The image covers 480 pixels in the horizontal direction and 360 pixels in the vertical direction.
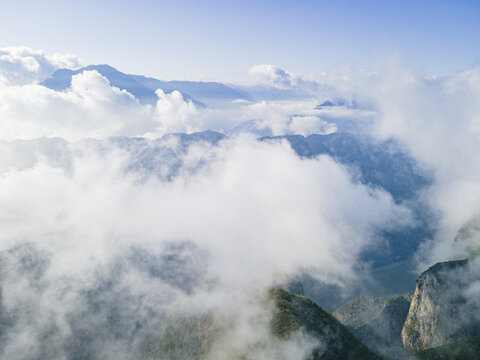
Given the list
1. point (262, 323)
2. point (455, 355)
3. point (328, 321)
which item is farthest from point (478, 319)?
point (262, 323)

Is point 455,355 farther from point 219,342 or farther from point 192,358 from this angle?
point 192,358

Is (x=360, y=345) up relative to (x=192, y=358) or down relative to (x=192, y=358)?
up

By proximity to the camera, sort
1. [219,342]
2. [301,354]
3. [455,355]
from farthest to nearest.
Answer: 1. [219,342]
2. [455,355]
3. [301,354]

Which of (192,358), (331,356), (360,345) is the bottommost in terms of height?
(192,358)

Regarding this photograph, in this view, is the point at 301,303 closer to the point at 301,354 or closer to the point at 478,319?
the point at 301,354

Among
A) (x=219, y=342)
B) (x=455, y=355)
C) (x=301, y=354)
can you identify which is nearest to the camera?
(x=301, y=354)

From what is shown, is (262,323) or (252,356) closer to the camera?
(252,356)

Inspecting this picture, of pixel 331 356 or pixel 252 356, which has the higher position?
pixel 331 356

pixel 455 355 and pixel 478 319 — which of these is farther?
pixel 478 319

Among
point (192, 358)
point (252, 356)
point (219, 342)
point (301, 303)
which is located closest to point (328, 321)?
point (301, 303)
